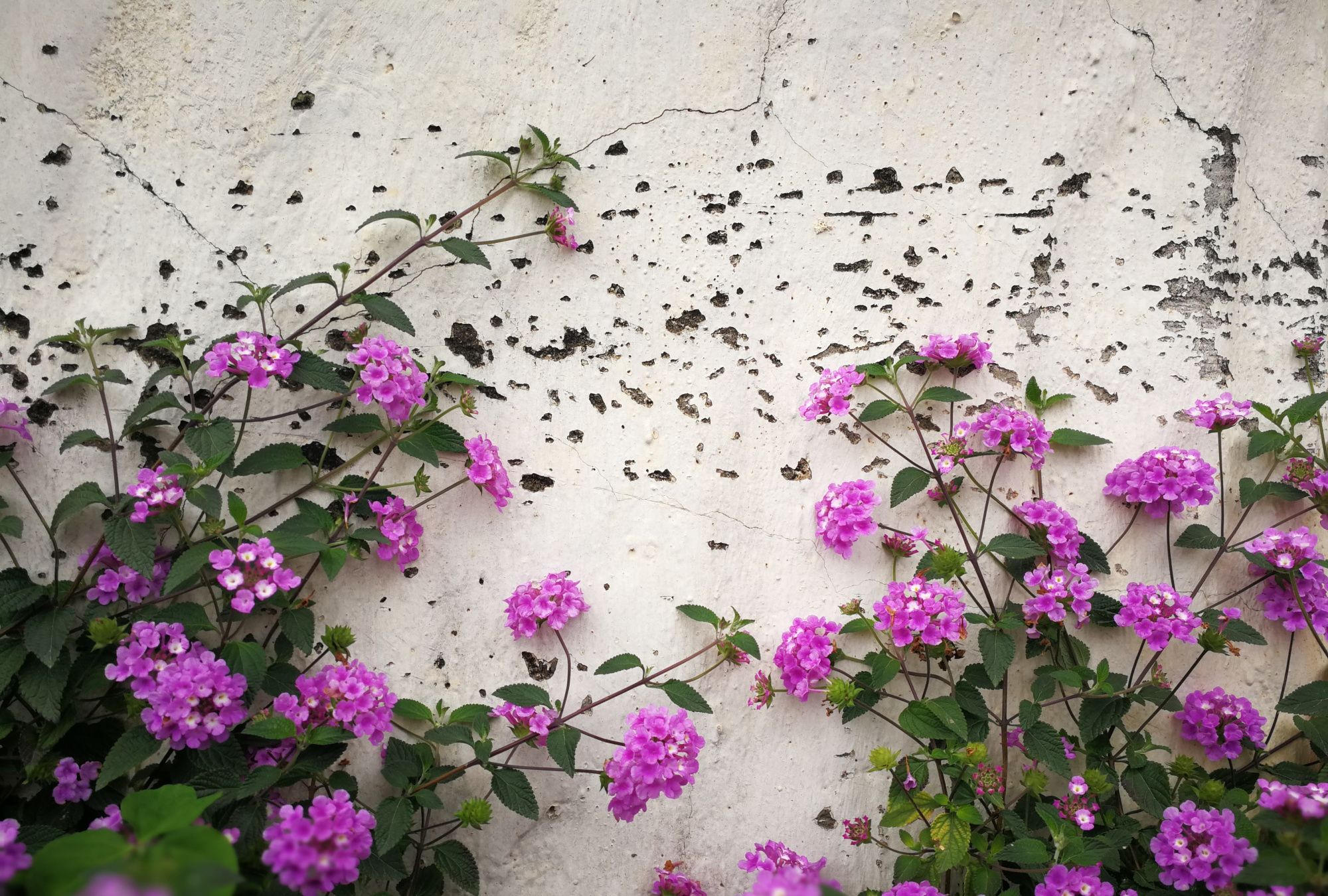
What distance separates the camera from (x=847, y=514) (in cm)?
171

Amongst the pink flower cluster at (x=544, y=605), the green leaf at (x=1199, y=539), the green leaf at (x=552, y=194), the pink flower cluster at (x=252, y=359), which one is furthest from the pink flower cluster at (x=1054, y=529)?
the pink flower cluster at (x=252, y=359)

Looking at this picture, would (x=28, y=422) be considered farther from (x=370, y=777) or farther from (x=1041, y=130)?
(x=1041, y=130)

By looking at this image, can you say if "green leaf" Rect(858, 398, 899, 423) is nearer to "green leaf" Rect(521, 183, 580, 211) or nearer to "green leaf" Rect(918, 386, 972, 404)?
"green leaf" Rect(918, 386, 972, 404)

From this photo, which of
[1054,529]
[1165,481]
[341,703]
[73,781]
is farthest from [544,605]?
[1165,481]

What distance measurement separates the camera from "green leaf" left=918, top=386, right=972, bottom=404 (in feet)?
5.61

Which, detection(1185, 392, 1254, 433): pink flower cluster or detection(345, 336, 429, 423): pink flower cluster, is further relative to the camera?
detection(1185, 392, 1254, 433): pink flower cluster

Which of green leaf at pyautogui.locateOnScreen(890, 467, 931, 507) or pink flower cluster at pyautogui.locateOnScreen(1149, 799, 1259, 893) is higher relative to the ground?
green leaf at pyautogui.locateOnScreen(890, 467, 931, 507)

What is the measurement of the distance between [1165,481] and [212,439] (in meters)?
1.93

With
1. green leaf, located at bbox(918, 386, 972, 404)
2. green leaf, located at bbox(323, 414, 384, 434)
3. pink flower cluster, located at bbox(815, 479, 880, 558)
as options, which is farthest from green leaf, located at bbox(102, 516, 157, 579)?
green leaf, located at bbox(918, 386, 972, 404)

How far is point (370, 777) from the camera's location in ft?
5.31

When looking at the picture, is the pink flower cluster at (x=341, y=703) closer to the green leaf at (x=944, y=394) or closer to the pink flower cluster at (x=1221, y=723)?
the green leaf at (x=944, y=394)

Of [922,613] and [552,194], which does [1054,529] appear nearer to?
[922,613]

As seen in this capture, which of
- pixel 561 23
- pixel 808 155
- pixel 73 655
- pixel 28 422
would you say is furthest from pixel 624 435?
pixel 28 422

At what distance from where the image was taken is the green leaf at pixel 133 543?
1.42m
